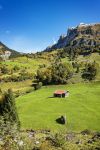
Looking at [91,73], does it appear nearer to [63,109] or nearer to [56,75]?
[56,75]

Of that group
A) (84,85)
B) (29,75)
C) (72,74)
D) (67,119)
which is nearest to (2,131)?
(67,119)

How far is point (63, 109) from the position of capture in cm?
9150

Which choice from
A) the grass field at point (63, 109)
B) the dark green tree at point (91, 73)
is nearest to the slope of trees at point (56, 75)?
the dark green tree at point (91, 73)

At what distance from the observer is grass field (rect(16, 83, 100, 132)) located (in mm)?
76938

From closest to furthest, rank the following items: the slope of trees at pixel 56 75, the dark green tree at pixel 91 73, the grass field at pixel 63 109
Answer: the grass field at pixel 63 109, the slope of trees at pixel 56 75, the dark green tree at pixel 91 73

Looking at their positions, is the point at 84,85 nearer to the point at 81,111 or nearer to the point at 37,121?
the point at 81,111

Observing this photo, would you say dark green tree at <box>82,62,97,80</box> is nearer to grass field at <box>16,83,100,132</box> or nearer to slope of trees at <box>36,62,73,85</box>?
slope of trees at <box>36,62,73,85</box>

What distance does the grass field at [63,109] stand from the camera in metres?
76.9

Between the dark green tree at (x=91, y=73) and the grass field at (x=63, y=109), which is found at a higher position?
the dark green tree at (x=91, y=73)

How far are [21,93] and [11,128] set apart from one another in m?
99.6

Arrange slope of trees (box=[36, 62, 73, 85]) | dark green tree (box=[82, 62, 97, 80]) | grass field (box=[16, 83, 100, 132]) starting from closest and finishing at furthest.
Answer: grass field (box=[16, 83, 100, 132])
slope of trees (box=[36, 62, 73, 85])
dark green tree (box=[82, 62, 97, 80])

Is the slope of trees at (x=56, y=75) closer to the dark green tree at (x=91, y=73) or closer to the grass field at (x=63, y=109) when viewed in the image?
the dark green tree at (x=91, y=73)

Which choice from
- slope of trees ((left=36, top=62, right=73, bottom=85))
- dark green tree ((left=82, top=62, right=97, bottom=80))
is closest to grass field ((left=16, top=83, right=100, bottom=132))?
slope of trees ((left=36, top=62, right=73, bottom=85))

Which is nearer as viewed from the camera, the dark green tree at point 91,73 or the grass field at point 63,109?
the grass field at point 63,109
